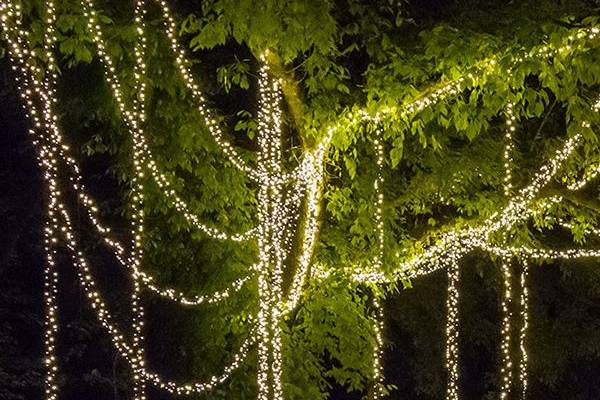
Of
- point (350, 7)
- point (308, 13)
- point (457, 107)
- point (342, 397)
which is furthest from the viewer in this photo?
point (342, 397)

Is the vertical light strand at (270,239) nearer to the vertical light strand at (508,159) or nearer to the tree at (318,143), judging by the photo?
the tree at (318,143)

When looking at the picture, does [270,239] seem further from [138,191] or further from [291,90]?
[138,191]

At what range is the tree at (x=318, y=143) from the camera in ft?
20.3

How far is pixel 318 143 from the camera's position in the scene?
7172mm

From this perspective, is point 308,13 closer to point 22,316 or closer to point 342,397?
point 22,316

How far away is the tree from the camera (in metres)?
6.18

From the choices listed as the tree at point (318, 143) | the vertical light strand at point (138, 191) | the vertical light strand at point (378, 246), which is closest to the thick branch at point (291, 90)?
the tree at point (318, 143)

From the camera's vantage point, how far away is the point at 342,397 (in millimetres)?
15562

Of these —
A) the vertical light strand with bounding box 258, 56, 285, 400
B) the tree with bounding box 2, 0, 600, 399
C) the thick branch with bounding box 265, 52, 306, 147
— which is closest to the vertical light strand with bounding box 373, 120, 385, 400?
the tree with bounding box 2, 0, 600, 399

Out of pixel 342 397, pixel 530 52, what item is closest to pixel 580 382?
pixel 342 397

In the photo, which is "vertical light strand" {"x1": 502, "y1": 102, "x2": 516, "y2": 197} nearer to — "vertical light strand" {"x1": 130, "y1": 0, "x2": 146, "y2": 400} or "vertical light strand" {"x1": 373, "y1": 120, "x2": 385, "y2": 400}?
"vertical light strand" {"x1": 373, "y1": 120, "x2": 385, "y2": 400}

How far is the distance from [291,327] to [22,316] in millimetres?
6621

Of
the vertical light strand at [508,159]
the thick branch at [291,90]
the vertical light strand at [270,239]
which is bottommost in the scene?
the vertical light strand at [270,239]

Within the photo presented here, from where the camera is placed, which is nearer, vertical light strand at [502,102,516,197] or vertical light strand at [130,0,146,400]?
vertical light strand at [130,0,146,400]
